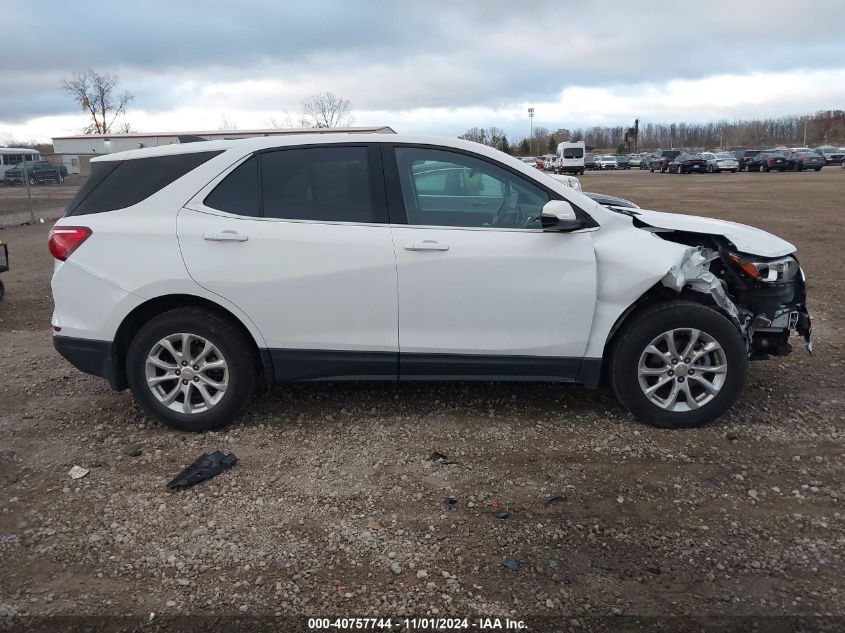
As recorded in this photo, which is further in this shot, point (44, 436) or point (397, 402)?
point (397, 402)

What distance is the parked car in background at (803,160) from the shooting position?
45719 mm

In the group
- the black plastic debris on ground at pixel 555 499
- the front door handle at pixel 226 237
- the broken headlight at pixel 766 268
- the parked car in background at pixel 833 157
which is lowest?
the black plastic debris on ground at pixel 555 499

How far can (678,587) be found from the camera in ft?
9.28

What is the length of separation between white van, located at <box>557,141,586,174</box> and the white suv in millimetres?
53676

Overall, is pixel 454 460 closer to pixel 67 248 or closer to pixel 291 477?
pixel 291 477

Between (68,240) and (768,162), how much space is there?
52.0m

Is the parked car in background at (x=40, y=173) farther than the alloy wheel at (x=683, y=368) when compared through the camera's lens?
Yes

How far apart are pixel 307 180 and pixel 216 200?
58 cm

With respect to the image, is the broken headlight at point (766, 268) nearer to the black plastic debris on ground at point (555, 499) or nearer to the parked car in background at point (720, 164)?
the black plastic debris on ground at point (555, 499)

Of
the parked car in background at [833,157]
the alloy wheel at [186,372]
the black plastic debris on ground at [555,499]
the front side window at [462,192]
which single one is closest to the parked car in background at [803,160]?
the parked car in background at [833,157]

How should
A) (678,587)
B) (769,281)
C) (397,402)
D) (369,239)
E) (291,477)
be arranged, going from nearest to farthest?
1. (678,587)
2. (291,477)
3. (369,239)
4. (769,281)
5. (397,402)

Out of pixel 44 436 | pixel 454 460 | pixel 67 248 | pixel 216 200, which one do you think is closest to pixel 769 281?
pixel 454 460

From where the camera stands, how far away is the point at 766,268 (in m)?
4.52

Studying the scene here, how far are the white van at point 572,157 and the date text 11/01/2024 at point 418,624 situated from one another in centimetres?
5571
